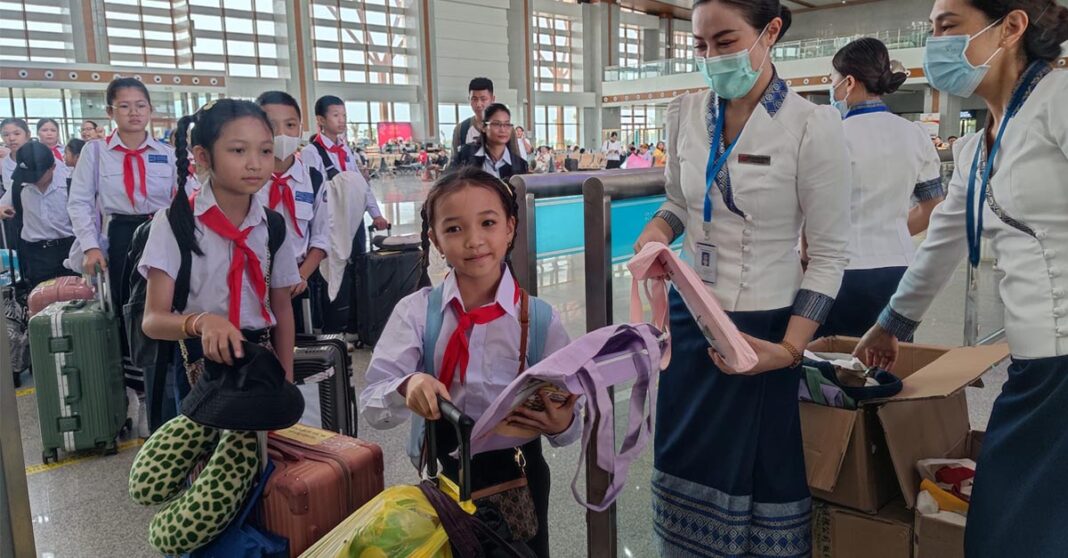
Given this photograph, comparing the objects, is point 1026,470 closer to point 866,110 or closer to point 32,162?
point 866,110

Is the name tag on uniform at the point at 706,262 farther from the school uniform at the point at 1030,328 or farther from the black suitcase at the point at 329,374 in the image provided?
the black suitcase at the point at 329,374

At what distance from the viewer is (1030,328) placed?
1231 mm

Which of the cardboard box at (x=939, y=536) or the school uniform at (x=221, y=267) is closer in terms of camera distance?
the cardboard box at (x=939, y=536)

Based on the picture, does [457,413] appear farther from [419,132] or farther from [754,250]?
[419,132]

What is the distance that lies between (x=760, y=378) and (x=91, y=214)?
3.68 meters

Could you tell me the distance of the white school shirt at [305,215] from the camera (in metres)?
4.02

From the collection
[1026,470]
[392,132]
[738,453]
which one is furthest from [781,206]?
[392,132]

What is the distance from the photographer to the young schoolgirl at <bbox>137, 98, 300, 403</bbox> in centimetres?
195

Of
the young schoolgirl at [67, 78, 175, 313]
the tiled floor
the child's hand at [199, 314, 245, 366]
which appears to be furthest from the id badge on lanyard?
the young schoolgirl at [67, 78, 175, 313]

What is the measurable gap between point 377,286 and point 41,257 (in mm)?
2336

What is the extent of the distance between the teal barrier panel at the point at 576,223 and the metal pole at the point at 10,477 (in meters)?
1.32

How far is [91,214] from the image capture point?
3.84 m

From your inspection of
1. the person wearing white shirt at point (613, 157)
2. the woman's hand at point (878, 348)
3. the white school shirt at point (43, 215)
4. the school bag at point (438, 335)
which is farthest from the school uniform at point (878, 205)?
the person wearing white shirt at point (613, 157)

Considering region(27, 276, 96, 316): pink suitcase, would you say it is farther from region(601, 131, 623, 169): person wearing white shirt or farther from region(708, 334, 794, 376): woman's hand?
region(601, 131, 623, 169): person wearing white shirt
